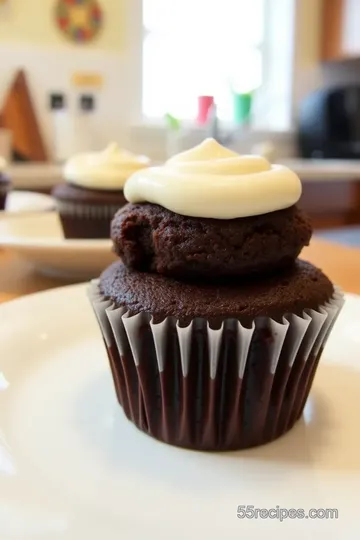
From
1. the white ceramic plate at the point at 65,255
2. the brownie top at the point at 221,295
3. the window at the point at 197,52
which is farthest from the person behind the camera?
the window at the point at 197,52

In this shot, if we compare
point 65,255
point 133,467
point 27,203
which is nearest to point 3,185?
point 27,203

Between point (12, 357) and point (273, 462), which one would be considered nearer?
point (273, 462)

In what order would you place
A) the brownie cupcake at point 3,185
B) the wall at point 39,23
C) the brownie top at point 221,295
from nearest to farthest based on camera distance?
the brownie top at point 221,295, the brownie cupcake at point 3,185, the wall at point 39,23

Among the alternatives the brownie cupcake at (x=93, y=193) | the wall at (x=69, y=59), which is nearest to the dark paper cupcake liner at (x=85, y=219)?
the brownie cupcake at (x=93, y=193)

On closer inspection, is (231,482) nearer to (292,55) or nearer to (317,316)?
(317,316)

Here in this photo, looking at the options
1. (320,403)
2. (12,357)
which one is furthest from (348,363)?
(12,357)

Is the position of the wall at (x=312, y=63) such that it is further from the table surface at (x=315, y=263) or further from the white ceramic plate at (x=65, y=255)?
the white ceramic plate at (x=65, y=255)

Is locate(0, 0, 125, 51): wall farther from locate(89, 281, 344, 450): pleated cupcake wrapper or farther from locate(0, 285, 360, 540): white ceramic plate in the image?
locate(89, 281, 344, 450): pleated cupcake wrapper
